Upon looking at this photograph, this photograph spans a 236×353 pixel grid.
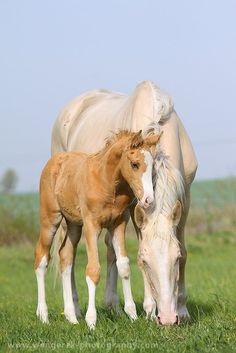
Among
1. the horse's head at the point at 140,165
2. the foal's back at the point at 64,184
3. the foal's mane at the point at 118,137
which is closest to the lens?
the horse's head at the point at 140,165

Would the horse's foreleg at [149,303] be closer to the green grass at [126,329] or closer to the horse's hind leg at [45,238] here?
the green grass at [126,329]

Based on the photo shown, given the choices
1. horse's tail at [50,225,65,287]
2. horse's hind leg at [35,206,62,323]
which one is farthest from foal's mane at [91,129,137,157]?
horse's tail at [50,225,65,287]

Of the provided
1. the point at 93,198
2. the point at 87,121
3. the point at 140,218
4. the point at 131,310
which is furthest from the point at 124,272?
the point at 87,121

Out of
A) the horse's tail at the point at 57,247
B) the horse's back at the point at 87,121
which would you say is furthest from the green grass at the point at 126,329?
the horse's back at the point at 87,121

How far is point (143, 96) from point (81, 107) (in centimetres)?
322

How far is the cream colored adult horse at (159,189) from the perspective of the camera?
680 centimetres

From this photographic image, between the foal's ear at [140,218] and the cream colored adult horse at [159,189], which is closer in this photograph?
the cream colored adult horse at [159,189]

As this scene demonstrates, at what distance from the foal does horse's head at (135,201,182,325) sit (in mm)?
292

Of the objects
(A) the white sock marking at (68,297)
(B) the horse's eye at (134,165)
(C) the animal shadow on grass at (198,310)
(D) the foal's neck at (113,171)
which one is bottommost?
(C) the animal shadow on grass at (198,310)

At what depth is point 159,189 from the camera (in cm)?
700

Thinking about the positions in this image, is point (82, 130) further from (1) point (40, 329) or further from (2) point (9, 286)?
(2) point (9, 286)

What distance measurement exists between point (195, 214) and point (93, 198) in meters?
16.3

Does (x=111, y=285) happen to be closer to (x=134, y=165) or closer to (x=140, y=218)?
(x=140, y=218)

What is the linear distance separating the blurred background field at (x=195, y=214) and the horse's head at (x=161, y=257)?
14.8 m
